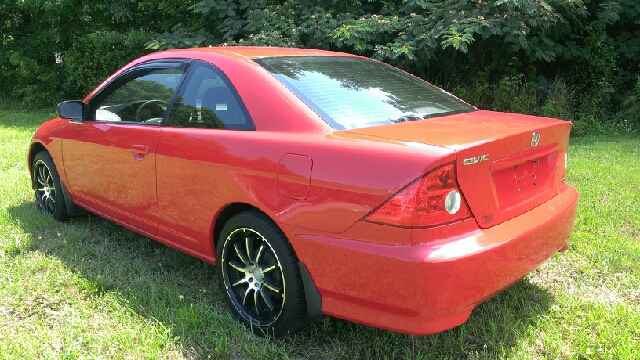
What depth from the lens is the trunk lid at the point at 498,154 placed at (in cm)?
230

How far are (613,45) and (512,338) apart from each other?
9.59 m

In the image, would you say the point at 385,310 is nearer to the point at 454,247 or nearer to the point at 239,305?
the point at 454,247

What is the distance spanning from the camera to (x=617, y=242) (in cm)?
385

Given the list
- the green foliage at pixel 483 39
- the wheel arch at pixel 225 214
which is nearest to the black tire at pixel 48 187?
the wheel arch at pixel 225 214

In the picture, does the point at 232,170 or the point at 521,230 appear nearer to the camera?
the point at 521,230

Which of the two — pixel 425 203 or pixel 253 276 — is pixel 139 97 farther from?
pixel 425 203

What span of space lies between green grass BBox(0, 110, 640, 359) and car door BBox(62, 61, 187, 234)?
0.36 m

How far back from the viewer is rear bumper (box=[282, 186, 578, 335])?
2.16 meters

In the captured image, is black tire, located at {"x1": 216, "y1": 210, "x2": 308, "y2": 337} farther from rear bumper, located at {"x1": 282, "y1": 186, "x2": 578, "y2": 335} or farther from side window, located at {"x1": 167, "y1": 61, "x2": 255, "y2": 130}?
side window, located at {"x1": 167, "y1": 61, "x2": 255, "y2": 130}

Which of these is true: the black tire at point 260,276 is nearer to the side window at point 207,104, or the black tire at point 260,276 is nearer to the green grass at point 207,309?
the green grass at point 207,309

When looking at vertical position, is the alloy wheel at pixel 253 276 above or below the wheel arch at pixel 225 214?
below

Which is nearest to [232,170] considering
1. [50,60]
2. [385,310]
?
[385,310]

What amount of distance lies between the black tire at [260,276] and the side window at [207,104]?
0.54 m

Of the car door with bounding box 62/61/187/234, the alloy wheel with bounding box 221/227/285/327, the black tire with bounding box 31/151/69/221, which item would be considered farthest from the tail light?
the black tire with bounding box 31/151/69/221
